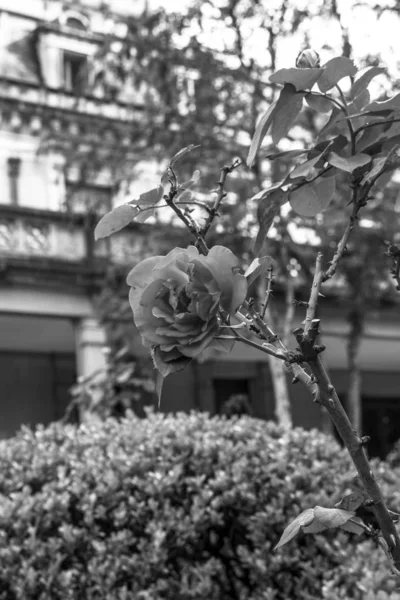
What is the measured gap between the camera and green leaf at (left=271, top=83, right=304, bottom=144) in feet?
4.91

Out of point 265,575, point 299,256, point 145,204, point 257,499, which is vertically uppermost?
point 299,256

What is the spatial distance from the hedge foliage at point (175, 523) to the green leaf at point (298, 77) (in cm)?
244

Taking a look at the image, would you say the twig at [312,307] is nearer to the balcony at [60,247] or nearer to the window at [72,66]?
the balcony at [60,247]

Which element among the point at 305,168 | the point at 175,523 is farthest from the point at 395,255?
the point at 175,523

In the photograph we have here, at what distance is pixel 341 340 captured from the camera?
1647 cm

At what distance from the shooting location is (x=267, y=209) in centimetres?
169

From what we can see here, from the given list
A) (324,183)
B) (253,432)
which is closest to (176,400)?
(253,432)

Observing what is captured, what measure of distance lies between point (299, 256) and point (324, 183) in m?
9.28

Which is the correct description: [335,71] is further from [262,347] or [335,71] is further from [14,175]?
[14,175]

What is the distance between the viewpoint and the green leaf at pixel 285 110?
1.50 meters

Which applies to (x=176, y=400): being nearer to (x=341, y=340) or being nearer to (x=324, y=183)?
(x=341, y=340)

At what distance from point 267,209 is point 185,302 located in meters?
0.40

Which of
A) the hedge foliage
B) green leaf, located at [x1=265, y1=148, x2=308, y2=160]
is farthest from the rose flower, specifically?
the hedge foliage

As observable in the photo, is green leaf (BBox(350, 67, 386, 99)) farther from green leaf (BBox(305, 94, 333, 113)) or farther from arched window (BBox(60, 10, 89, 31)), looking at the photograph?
arched window (BBox(60, 10, 89, 31))
